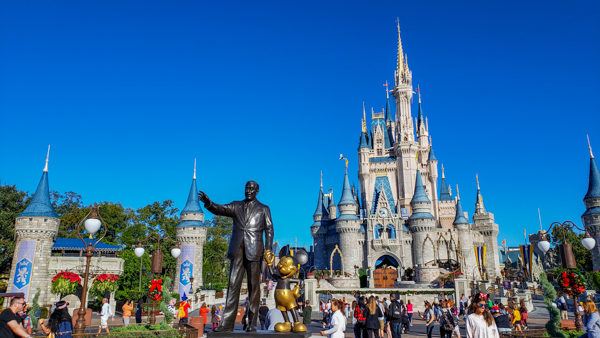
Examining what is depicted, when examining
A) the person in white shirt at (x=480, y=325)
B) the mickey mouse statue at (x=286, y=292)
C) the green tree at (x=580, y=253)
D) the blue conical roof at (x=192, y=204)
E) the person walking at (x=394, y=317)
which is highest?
the blue conical roof at (x=192, y=204)

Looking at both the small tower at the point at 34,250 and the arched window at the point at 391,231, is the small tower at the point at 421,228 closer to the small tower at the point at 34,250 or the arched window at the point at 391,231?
the arched window at the point at 391,231

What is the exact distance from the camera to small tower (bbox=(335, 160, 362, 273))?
52594 millimetres

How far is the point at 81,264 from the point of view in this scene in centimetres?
3606

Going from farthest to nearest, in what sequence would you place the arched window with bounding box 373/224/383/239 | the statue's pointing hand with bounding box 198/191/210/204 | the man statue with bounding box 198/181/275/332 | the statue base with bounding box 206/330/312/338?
the arched window with bounding box 373/224/383/239
the man statue with bounding box 198/181/275/332
the statue's pointing hand with bounding box 198/191/210/204
the statue base with bounding box 206/330/312/338

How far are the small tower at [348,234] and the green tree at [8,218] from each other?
3448 cm

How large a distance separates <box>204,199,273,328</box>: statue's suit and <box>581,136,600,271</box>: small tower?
39430 millimetres

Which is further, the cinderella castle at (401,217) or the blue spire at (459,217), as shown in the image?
the blue spire at (459,217)

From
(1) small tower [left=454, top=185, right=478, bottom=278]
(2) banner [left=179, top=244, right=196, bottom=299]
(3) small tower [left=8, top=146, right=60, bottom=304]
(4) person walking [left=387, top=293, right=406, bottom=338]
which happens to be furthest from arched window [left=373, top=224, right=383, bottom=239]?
(4) person walking [left=387, top=293, right=406, bottom=338]

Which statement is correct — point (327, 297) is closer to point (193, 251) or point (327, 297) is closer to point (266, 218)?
point (193, 251)

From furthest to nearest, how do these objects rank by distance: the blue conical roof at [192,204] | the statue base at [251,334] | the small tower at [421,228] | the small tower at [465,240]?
1. the small tower at [465,240]
2. the small tower at [421,228]
3. the blue conical roof at [192,204]
4. the statue base at [251,334]

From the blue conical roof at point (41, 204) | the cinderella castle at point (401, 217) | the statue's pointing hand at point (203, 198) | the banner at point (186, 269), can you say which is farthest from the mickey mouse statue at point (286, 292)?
the cinderella castle at point (401, 217)

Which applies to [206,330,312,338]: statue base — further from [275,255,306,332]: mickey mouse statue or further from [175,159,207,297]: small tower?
[175,159,207,297]: small tower

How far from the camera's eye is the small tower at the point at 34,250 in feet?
106

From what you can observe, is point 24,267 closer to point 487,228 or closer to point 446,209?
point 446,209
